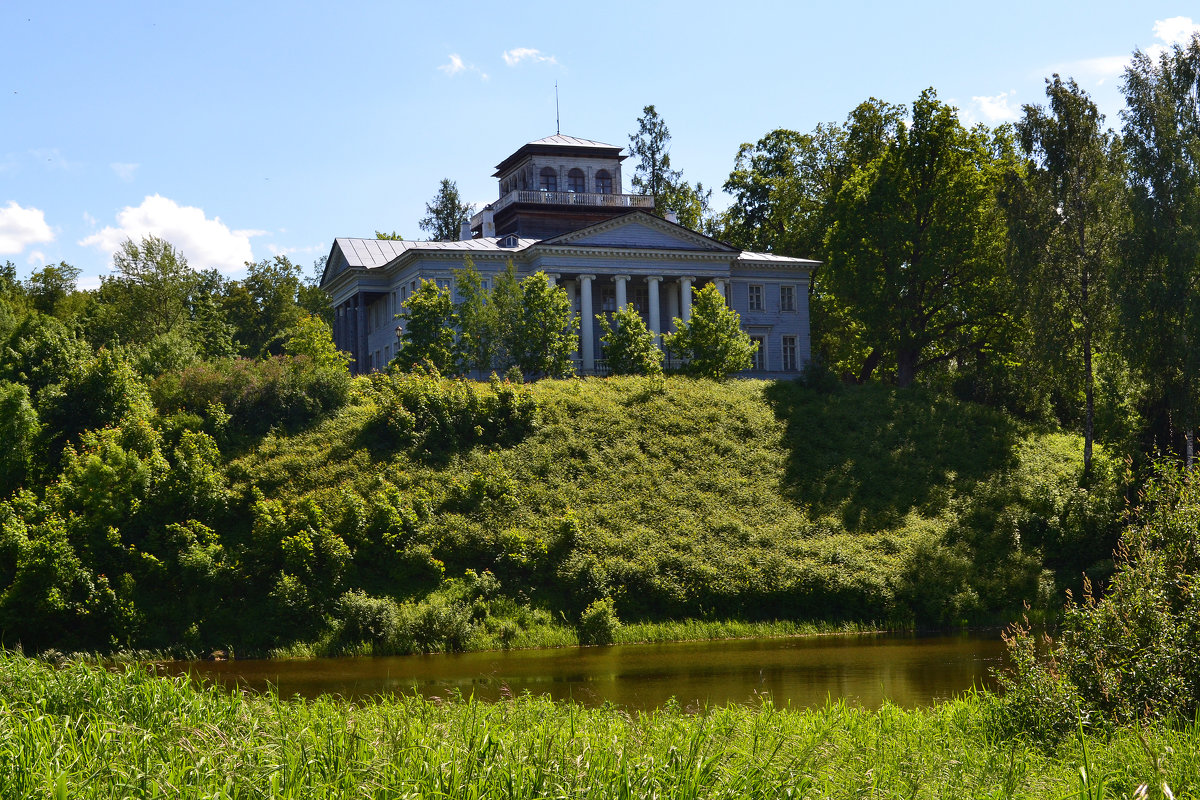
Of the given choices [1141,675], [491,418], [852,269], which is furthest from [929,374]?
[1141,675]

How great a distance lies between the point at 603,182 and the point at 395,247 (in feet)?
40.0

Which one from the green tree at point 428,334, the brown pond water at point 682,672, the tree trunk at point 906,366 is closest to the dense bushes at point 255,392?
the green tree at point 428,334

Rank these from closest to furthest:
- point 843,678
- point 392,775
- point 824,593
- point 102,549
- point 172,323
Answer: point 392,775 → point 843,678 → point 102,549 → point 824,593 → point 172,323

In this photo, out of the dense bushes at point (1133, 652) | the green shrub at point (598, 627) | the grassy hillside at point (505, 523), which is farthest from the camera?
the green shrub at point (598, 627)

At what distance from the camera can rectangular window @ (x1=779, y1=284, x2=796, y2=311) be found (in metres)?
59.2

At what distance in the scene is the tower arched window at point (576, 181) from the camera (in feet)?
200

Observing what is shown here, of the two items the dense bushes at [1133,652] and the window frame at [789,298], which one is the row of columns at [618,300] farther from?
the dense bushes at [1133,652]

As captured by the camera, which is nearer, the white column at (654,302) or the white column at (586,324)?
the white column at (586,324)

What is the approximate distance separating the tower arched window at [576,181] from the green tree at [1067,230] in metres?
26.1

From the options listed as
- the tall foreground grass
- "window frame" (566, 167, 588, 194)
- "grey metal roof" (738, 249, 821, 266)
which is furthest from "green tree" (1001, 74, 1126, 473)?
the tall foreground grass

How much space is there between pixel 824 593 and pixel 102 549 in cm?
1982

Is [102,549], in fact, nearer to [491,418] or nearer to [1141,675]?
[491,418]

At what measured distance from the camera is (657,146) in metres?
70.5

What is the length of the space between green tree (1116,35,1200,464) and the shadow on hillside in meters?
6.62
